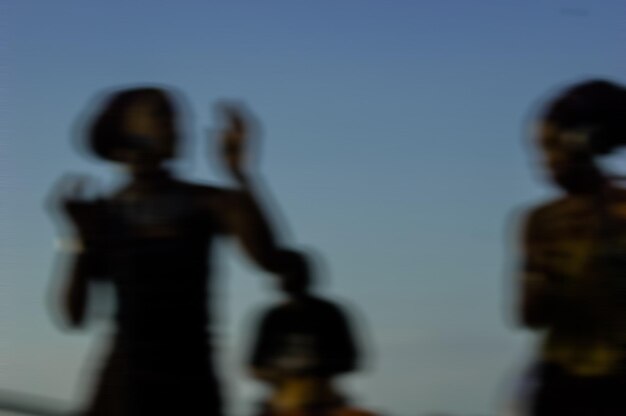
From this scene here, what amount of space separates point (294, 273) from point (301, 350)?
18 centimetres

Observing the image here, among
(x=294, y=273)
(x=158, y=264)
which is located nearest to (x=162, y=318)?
(x=158, y=264)

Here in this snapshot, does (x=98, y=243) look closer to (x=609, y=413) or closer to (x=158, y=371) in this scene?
(x=158, y=371)

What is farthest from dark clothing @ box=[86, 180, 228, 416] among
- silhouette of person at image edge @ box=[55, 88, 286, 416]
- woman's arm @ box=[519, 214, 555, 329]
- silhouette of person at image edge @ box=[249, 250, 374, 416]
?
woman's arm @ box=[519, 214, 555, 329]

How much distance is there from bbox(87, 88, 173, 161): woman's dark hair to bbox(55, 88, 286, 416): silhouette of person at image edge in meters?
0.05

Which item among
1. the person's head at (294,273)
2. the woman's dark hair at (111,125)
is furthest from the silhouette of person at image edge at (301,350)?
the woman's dark hair at (111,125)

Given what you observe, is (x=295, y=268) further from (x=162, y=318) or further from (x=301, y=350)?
(x=162, y=318)

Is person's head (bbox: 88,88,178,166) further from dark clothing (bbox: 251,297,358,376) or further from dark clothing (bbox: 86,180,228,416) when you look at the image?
dark clothing (bbox: 251,297,358,376)

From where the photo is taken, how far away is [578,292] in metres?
3.31

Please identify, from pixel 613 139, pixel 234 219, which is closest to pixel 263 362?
pixel 234 219

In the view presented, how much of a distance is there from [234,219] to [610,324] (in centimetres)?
88

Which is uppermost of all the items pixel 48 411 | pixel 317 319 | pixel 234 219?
pixel 234 219

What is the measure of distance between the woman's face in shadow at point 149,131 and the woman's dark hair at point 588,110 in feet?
2.90

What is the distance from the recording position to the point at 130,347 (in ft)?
11.1

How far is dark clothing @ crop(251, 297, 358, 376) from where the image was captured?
3.44m
